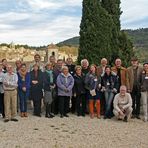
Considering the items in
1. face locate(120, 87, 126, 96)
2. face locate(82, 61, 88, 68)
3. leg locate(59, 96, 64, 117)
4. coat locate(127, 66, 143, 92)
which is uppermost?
face locate(82, 61, 88, 68)

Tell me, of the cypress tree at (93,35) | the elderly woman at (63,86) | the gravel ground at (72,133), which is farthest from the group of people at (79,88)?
the cypress tree at (93,35)

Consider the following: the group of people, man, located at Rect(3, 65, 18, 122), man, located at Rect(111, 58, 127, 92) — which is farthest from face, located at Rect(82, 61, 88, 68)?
man, located at Rect(3, 65, 18, 122)

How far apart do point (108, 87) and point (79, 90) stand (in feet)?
2.93

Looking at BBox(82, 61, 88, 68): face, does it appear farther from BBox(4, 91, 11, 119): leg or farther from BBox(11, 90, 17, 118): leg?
BBox(4, 91, 11, 119): leg

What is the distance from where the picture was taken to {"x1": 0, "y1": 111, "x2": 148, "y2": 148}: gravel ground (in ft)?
28.0

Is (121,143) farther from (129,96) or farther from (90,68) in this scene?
(90,68)

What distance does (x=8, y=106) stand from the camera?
36.9 feet

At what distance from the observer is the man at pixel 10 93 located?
11.2m

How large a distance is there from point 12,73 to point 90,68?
236 cm

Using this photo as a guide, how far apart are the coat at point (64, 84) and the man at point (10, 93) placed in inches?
53.0

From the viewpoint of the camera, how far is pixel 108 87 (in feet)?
38.8

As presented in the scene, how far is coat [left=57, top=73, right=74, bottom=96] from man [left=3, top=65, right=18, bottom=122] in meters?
1.35

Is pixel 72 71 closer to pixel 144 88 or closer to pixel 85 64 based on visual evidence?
pixel 85 64

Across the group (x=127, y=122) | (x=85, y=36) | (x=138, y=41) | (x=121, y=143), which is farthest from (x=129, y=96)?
(x=138, y=41)
